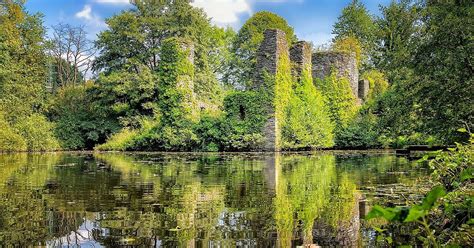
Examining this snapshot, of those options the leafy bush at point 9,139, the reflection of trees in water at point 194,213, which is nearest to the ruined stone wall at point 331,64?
the leafy bush at point 9,139

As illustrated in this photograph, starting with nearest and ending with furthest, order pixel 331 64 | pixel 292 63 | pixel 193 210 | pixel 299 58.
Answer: pixel 193 210, pixel 292 63, pixel 299 58, pixel 331 64

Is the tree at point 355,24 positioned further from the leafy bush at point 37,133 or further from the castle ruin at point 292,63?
the leafy bush at point 37,133

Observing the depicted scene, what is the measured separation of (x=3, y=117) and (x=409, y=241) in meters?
28.1

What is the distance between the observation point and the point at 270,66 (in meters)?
23.9

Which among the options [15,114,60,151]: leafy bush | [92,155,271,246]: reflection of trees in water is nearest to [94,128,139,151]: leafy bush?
[15,114,60,151]: leafy bush

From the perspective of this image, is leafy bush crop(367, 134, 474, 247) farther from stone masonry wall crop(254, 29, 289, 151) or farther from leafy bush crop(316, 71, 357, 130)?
leafy bush crop(316, 71, 357, 130)

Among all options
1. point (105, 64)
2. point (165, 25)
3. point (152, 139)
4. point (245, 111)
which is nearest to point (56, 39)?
point (105, 64)

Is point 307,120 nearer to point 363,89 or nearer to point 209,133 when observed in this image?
point 209,133

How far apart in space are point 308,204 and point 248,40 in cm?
3551

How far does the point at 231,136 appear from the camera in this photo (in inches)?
917

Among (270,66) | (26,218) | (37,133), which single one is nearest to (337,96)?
(270,66)

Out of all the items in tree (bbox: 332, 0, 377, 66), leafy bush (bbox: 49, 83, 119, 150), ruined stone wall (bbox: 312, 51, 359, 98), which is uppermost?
tree (bbox: 332, 0, 377, 66)

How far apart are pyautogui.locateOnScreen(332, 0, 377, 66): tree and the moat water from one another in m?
39.1

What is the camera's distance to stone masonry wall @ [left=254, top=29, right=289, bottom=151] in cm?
2315
